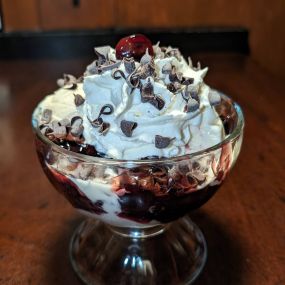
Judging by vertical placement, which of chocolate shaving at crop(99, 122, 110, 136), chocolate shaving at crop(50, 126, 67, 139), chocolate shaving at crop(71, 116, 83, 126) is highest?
chocolate shaving at crop(99, 122, 110, 136)

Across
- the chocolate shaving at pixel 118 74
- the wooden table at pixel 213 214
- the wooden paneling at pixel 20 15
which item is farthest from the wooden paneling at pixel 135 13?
the chocolate shaving at pixel 118 74

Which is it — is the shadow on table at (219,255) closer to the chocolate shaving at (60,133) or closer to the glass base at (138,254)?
the glass base at (138,254)

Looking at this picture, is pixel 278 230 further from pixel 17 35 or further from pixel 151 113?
pixel 17 35

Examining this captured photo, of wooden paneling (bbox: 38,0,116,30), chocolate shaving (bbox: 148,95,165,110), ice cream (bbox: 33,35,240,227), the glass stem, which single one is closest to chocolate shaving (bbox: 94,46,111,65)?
ice cream (bbox: 33,35,240,227)

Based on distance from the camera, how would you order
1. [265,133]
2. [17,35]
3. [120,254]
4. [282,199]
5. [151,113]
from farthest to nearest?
[17,35], [265,133], [282,199], [120,254], [151,113]

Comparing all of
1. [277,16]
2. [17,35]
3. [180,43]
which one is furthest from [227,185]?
[277,16]

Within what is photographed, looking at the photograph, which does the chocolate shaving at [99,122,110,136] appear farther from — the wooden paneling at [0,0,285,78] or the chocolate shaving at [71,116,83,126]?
the wooden paneling at [0,0,285,78]

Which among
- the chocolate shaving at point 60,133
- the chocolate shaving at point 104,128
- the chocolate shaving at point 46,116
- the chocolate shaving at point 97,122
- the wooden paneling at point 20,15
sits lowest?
the wooden paneling at point 20,15
